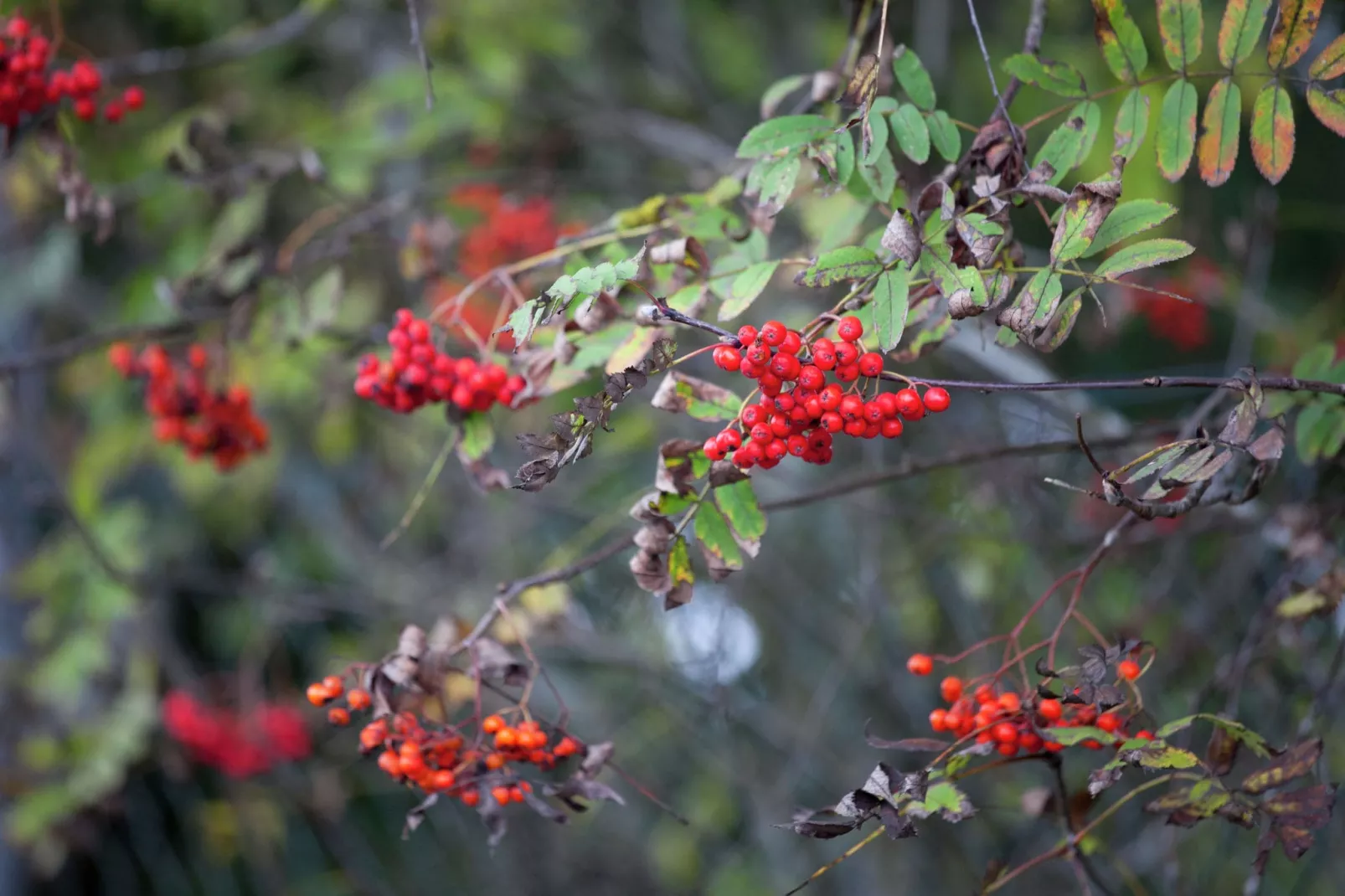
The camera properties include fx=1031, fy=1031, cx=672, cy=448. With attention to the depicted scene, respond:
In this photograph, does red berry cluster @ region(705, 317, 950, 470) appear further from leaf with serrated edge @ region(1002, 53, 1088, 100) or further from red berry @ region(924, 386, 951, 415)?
leaf with serrated edge @ region(1002, 53, 1088, 100)

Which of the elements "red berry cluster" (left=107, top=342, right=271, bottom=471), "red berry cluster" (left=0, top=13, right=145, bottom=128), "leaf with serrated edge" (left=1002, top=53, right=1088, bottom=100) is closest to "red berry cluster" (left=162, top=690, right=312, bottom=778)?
"red berry cluster" (left=107, top=342, right=271, bottom=471)

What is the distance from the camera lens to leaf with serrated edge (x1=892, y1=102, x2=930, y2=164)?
1.21m

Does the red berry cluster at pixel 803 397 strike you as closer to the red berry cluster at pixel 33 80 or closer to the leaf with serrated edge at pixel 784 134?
the leaf with serrated edge at pixel 784 134

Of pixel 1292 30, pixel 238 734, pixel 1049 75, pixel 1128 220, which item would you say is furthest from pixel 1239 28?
pixel 238 734

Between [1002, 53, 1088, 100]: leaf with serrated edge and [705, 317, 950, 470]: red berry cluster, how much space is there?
46 centimetres

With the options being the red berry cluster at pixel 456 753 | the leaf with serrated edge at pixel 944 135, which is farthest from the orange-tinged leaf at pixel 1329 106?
the red berry cluster at pixel 456 753

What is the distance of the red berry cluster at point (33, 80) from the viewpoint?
1.71 metres

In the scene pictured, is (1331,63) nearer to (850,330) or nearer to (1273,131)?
(1273,131)

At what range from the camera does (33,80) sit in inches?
68.2

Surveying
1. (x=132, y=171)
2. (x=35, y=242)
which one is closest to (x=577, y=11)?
(x=132, y=171)

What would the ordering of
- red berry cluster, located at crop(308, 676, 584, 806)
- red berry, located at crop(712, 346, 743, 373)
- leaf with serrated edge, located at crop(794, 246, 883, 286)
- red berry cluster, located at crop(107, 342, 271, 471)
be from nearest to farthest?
red berry, located at crop(712, 346, 743, 373) < leaf with serrated edge, located at crop(794, 246, 883, 286) < red berry cluster, located at crop(308, 676, 584, 806) < red berry cluster, located at crop(107, 342, 271, 471)

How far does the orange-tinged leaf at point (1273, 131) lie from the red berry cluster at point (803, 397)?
1.75 feet

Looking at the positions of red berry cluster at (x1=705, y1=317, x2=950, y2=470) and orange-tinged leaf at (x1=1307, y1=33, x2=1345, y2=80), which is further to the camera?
orange-tinged leaf at (x1=1307, y1=33, x2=1345, y2=80)

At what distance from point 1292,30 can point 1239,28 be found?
59 millimetres
